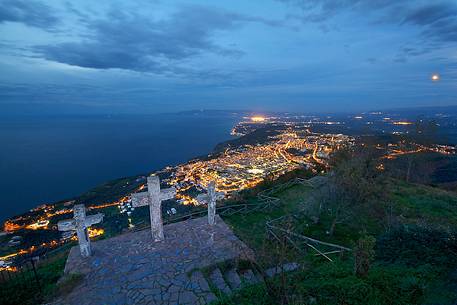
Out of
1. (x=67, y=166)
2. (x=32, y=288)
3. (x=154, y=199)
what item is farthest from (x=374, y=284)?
(x=67, y=166)

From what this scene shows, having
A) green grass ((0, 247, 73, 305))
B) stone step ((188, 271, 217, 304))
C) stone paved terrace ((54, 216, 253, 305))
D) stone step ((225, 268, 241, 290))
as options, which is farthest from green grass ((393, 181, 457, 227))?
green grass ((0, 247, 73, 305))

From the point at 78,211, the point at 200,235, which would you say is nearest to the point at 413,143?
the point at 200,235

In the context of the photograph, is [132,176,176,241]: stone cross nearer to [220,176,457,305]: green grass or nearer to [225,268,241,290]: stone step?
[225,268,241,290]: stone step

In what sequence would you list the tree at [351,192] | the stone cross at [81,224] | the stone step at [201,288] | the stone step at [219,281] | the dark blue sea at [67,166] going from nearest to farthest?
the stone step at [201,288]
the stone step at [219,281]
the stone cross at [81,224]
the tree at [351,192]
the dark blue sea at [67,166]

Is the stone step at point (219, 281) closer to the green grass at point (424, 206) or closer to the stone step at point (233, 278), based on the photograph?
the stone step at point (233, 278)

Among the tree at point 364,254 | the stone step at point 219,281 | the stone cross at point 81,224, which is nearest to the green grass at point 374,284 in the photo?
the tree at point 364,254

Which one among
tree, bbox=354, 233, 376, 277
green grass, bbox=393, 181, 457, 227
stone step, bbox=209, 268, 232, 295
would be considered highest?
tree, bbox=354, 233, 376, 277

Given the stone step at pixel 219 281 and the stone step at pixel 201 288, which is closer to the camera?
the stone step at pixel 201 288
